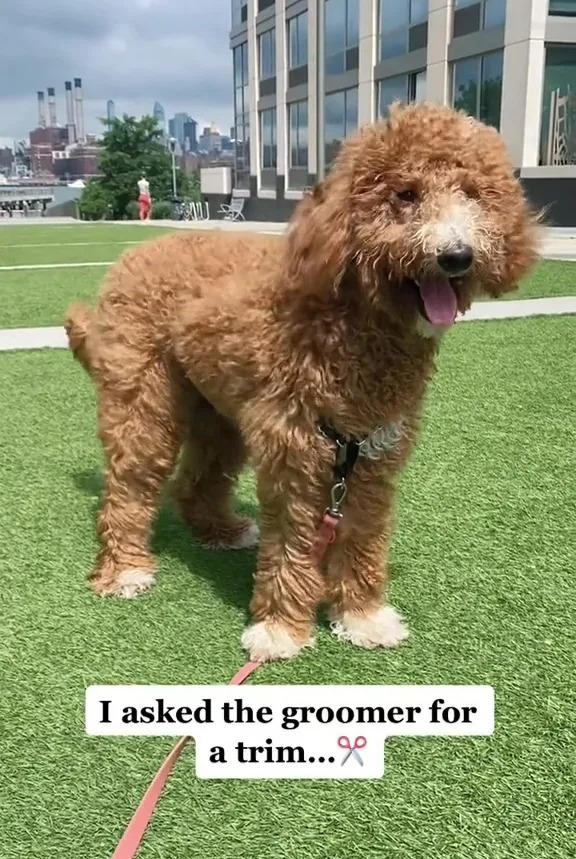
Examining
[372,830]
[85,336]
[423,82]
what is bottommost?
[372,830]

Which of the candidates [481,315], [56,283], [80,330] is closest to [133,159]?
[56,283]

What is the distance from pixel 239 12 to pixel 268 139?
6.74 m

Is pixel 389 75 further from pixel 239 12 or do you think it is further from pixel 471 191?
pixel 471 191

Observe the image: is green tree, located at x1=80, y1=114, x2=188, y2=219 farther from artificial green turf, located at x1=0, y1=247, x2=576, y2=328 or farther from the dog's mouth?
the dog's mouth

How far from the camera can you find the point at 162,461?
313 cm

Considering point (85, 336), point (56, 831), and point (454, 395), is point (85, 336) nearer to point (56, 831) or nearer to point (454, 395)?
point (56, 831)

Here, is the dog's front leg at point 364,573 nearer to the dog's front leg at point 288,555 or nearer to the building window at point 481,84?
the dog's front leg at point 288,555

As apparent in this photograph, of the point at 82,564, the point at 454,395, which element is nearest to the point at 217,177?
the point at 454,395

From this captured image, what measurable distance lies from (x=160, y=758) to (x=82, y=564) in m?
1.32

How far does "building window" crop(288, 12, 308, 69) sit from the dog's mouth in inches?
1174

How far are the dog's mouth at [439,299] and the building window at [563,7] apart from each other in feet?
63.1

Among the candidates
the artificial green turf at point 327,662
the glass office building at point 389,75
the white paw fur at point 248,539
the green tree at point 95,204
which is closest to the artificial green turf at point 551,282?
the glass office building at point 389,75

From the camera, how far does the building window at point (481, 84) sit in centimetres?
1897

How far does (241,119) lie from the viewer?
117 feet
